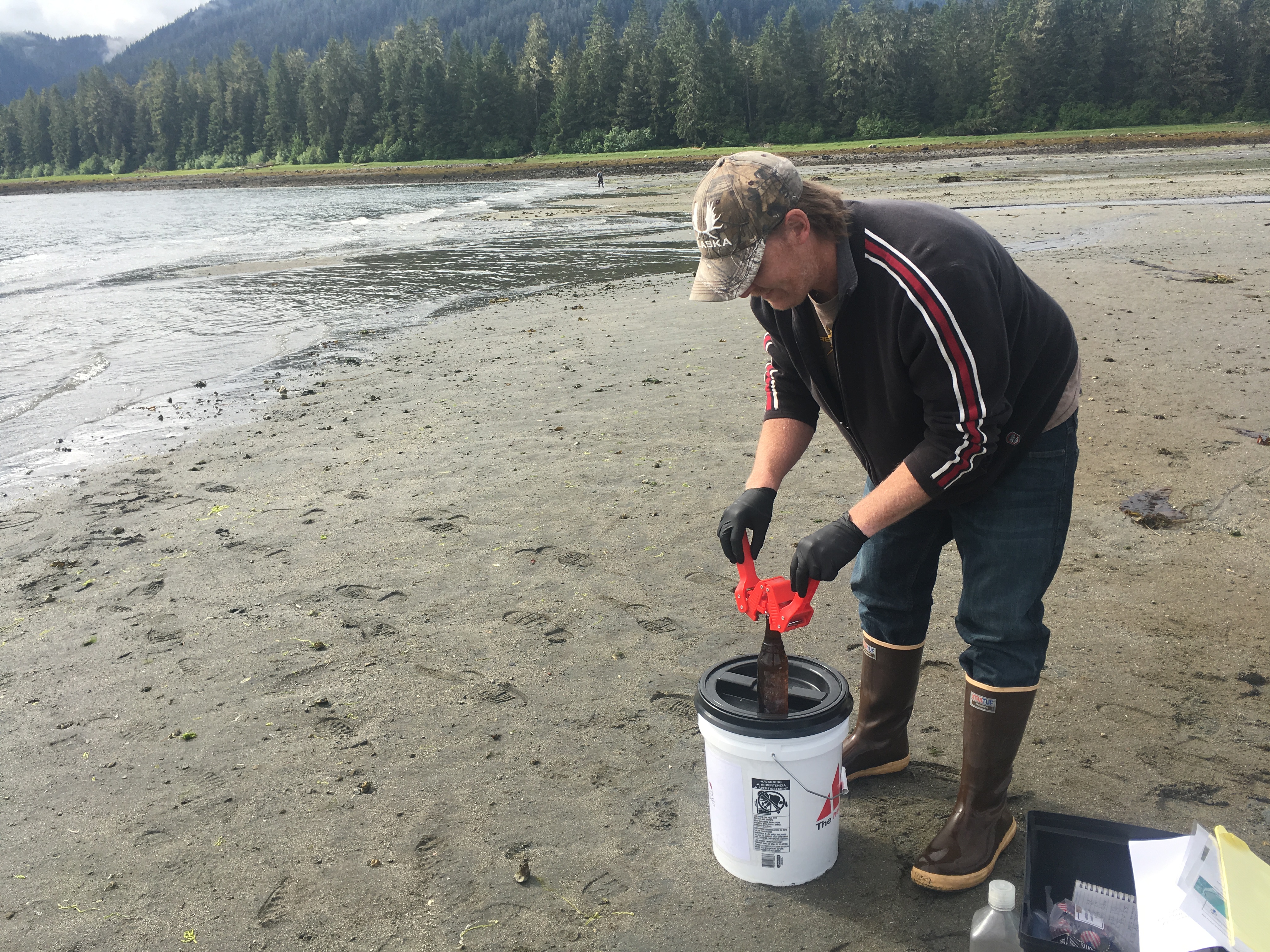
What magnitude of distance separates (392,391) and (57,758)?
18.0 feet

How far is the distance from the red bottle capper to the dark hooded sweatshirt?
1.41ft

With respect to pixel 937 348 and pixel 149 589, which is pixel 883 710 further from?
pixel 149 589

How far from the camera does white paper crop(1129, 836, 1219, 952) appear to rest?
1758 mm

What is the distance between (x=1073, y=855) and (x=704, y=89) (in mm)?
86078

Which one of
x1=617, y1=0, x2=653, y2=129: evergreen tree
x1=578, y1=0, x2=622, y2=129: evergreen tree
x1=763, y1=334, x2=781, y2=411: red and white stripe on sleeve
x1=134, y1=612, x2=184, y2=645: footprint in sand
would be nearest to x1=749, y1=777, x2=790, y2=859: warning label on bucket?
x1=763, y1=334, x2=781, y2=411: red and white stripe on sleeve

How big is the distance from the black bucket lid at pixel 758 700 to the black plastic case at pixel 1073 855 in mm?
532

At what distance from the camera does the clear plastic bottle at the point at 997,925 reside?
2.04m

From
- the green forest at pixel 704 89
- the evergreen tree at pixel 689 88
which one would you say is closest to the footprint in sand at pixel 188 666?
the green forest at pixel 704 89

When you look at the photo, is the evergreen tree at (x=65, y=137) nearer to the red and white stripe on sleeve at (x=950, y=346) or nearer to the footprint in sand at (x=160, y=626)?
the footprint in sand at (x=160, y=626)

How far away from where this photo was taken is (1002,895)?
2.04 metres

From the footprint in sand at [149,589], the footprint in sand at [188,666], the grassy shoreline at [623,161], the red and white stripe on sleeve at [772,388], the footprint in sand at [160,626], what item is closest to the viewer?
the red and white stripe on sleeve at [772,388]

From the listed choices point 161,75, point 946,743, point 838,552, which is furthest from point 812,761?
point 161,75

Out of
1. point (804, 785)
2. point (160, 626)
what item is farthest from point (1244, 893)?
point (160, 626)

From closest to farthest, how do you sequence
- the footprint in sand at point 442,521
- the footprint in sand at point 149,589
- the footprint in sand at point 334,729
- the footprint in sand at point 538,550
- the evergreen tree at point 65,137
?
the footprint in sand at point 334,729
the footprint in sand at point 149,589
the footprint in sand at point 538,550
the footprint in sand at point 442,521
the evergreen tree at point 65,137
